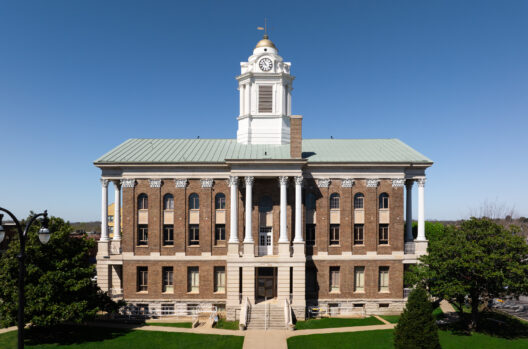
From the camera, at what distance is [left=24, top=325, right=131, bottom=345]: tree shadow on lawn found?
2631 cm

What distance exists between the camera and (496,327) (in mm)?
29422

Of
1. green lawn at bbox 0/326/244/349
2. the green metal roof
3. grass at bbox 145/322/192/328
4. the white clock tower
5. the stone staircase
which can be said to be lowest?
grass at bbox 145/322/192/328

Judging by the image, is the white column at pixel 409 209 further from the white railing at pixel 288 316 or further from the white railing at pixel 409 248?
the white railing at pixel 288 316

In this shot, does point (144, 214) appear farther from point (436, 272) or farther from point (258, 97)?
point (436, 272)

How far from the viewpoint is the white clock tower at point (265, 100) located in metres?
37.0

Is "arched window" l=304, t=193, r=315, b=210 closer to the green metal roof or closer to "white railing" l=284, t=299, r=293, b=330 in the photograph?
the green metal roof

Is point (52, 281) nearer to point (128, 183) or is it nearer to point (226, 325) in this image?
point (128, 183)

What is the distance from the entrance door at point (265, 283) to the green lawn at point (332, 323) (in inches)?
163

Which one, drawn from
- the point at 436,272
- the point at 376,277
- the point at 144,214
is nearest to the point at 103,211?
the point at 144,214

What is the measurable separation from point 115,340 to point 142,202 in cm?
1275

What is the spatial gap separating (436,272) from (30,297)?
31.3m

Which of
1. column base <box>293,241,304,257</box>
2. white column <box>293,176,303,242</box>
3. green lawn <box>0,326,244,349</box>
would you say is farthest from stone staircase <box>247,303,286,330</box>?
white column <box>293,176,303,242</box>

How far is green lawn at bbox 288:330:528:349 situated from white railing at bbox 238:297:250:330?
4146mm

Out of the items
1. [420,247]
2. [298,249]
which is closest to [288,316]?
[298,249]
